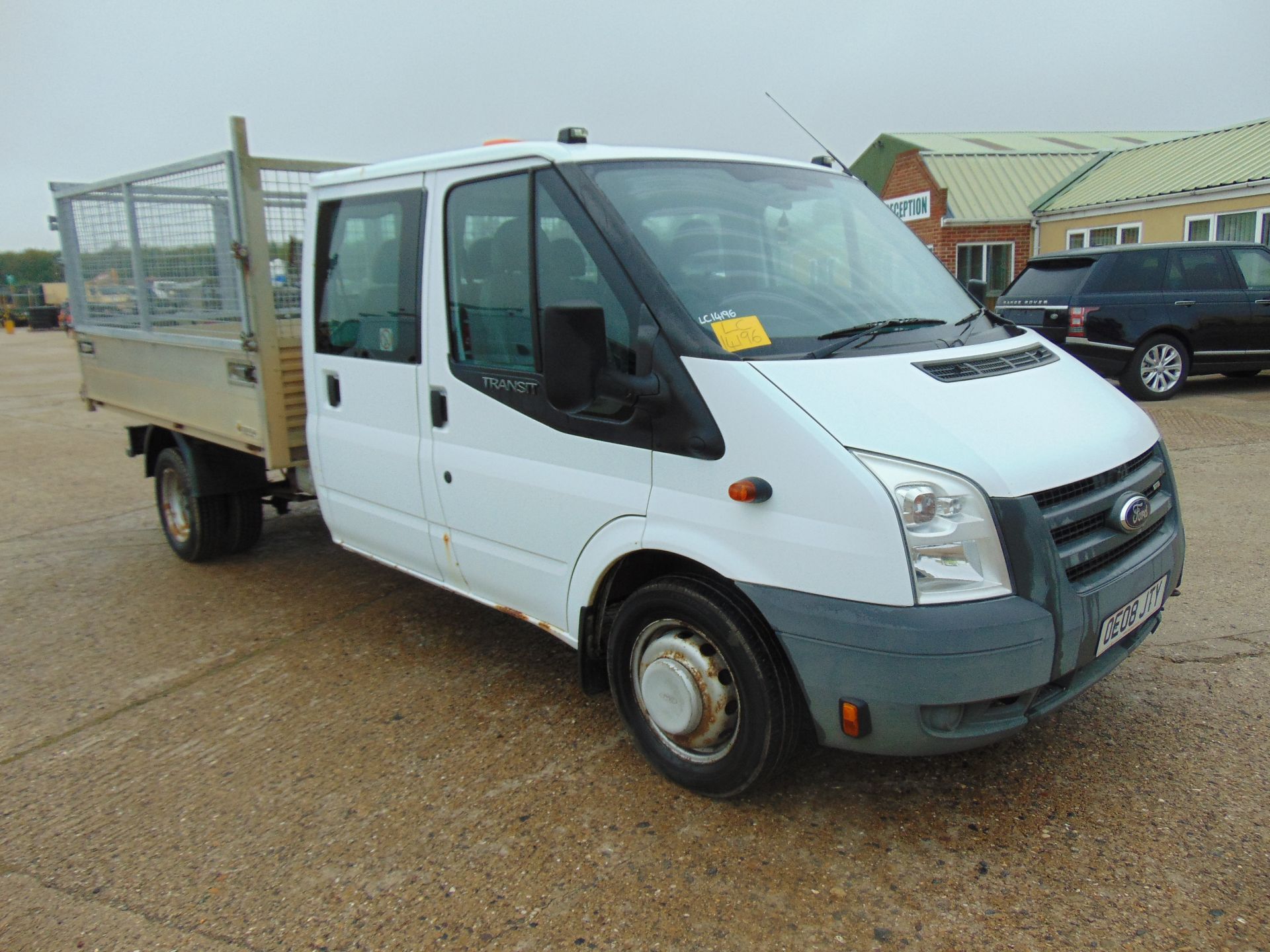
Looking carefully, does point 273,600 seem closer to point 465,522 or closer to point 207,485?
point 207,485

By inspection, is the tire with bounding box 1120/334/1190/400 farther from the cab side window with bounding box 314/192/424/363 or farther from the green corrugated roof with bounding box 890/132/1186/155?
the green corrugated roof with bounding box 890/132/1186/155

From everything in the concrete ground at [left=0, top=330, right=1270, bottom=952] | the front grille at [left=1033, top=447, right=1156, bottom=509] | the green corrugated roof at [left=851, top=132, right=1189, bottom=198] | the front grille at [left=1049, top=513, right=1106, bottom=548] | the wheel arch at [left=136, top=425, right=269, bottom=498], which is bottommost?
the concrete ground at [left=0, top=330, right=1270, bottom=952]

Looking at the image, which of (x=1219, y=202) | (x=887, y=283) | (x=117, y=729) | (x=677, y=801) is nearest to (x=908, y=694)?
(x=677, y=801)

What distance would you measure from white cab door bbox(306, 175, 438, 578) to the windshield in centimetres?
113

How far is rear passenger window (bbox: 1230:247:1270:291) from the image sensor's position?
38.5 feet

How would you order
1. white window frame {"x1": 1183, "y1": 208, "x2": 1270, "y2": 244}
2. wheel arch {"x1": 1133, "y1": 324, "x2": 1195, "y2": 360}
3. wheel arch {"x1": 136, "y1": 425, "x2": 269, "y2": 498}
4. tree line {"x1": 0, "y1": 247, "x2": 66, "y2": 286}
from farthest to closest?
1. tree line {"x1": 0, "y1": 247, "x2": 66, "y2": 286}
2. white window frame {"x1": 1183, "y1": 208, "x2": 1270, "y2": 244}
3. wheel arch {"x1": 1133, "y1": 324, "x2": 1195, "y2": 360}
4. wheel arch {"x1": 136, "y1": 425, "x2": 269, "y2": 498}

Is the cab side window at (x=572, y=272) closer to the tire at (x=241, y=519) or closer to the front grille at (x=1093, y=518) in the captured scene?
the front grille at (x=1093, y=518)

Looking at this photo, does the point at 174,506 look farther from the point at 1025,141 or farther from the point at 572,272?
the point at 1025,141

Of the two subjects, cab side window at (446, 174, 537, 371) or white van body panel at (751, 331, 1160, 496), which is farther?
cab side window at (446, 174, 537, 371)

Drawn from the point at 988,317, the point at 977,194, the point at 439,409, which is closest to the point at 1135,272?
the point at 988,317

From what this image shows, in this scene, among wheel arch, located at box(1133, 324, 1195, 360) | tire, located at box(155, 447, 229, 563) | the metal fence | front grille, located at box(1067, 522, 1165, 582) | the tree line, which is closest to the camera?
front grille, located at box(1067, 522, 1165, 582)

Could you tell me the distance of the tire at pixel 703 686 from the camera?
9.67ft

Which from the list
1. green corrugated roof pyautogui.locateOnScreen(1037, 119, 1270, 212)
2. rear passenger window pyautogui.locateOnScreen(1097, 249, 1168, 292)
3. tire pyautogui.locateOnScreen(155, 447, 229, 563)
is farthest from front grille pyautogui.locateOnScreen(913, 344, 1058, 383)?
green corrugated roof pyautogui.locateOnScreen(1037, 119, 1270, 212)

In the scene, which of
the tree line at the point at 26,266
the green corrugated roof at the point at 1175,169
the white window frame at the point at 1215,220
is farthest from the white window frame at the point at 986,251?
the tree line at the point at 26,266
